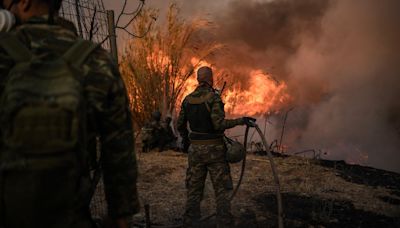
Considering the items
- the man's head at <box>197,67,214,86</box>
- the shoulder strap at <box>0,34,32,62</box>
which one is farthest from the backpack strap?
the shoulder strap at <box>0,34,32,62</box>

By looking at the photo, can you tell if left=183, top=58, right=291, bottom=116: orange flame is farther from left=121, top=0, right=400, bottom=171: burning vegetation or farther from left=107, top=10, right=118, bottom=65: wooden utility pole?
left=107, top=10, right=118, bottom=65: wooden utility pole

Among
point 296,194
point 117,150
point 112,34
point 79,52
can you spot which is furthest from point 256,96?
point 79,52

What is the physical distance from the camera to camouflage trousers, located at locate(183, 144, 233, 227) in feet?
15.9

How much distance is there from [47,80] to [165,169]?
7.55m

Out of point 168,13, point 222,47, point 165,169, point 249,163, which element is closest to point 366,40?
point 222,47

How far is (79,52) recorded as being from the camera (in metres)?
1.46

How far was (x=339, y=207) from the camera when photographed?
20.4ft

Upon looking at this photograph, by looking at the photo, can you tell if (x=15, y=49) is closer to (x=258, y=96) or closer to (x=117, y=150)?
(x=117, y=150)

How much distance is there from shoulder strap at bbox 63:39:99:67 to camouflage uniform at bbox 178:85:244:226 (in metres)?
3.29

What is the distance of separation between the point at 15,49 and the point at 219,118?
3432 millimetres

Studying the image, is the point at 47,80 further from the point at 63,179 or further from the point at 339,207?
the point at 339,207

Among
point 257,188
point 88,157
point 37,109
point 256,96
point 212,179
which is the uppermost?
point 256,96

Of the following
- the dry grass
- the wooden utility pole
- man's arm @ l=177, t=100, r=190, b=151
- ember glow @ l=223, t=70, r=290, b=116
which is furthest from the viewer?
ember glow @ l=223, t=70, r=290, b=116

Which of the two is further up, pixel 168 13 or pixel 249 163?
pixel 168 13
